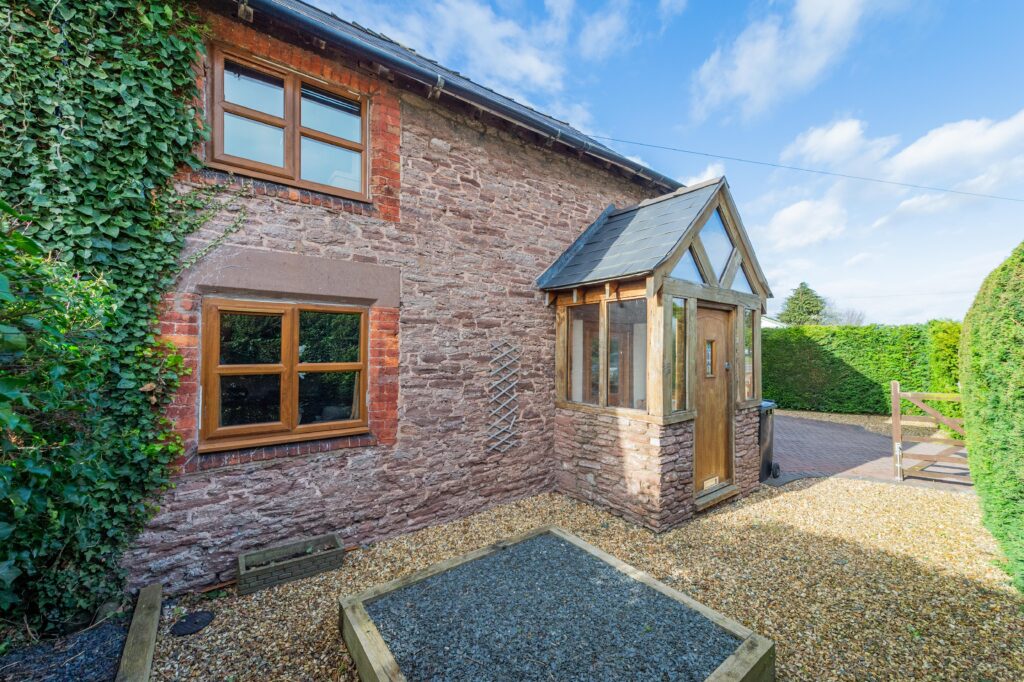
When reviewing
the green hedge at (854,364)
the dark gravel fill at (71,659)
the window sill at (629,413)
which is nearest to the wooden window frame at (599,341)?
the window sill at (629,413)

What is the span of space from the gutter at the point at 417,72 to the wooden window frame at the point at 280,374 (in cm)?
278

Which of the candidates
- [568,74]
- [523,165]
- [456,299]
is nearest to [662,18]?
[568,74]

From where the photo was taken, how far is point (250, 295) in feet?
13.0

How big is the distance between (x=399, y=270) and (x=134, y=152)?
2.48 meters

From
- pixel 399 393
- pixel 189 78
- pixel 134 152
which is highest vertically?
pixel 189 78

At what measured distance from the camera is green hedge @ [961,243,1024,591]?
11.2 ft

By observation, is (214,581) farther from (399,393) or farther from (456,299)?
(456,299)

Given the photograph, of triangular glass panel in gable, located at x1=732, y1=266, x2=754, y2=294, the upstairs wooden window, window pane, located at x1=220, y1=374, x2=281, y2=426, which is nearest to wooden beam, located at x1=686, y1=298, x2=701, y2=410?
triangular glass panel in gable, located at x1=732, y1=266, x2=754, y2=294

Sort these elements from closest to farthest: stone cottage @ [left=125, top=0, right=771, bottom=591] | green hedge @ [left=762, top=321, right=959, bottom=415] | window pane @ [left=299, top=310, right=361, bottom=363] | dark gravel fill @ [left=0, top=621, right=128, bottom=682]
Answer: dark gravel fill @ [left=0, top=621, right=128, bottom=682] < stone cottage @ [left=125, top=0, right=771, bottom=591] < window pane @ [left=299, top=310, right=361, bottom=363] < green hedge @ [left=762, top=321, right=959, bottom=415]

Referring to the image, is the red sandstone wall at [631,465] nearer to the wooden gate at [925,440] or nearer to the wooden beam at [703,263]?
the wooden beam at [703,263]

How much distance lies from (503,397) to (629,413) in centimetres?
177

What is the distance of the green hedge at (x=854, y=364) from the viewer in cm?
1134

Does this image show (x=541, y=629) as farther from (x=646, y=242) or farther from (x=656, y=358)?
(x=646, y=242)

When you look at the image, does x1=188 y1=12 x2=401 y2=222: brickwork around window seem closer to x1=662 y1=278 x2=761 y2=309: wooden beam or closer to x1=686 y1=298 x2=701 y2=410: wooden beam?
x1=662 y1=278 x2=761 y2=309: wooden beam
